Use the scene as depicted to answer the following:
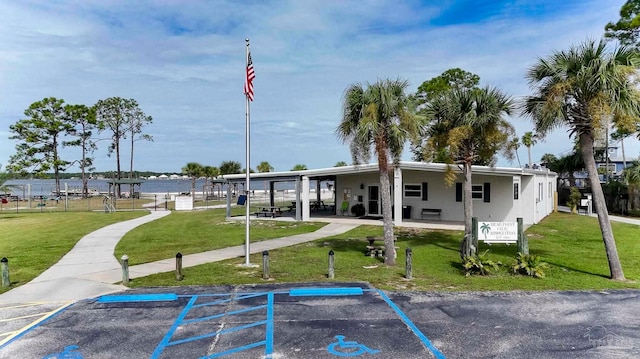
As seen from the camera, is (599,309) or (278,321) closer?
(278,321)

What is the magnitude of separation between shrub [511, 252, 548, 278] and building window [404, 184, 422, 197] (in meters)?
14.1

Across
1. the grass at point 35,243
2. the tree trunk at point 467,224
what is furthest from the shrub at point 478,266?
the grass at point 35,243

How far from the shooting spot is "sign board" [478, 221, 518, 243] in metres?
12.2

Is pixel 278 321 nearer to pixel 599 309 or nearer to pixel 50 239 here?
pixel 599 309

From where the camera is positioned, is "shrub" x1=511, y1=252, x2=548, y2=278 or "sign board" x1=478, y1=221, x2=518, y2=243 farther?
"sign board" x1=478, y1=221, x2=518, y2=243

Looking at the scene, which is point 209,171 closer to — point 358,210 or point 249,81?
point 358,210

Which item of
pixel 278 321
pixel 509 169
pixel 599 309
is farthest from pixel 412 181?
pixel 278 321

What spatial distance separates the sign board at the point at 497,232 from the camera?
1216cm

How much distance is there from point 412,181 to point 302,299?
58.2ft

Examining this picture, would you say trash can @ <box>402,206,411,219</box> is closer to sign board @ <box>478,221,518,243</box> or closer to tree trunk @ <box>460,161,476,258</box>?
tree trunk @ <box>460,161,476,258</box>

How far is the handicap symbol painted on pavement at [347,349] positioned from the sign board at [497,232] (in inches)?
290

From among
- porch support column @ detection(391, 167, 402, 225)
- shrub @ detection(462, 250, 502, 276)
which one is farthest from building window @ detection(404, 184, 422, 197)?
shrub @ detection(462, 250, 502, 276)

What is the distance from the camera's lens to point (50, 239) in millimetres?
17484

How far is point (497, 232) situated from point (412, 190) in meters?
13.1
